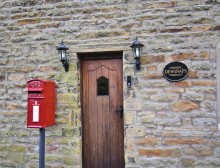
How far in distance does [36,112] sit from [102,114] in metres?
1.07

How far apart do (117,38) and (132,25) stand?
31cm

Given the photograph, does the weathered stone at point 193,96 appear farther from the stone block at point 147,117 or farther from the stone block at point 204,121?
the stone block at point 147,117

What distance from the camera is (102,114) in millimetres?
3982

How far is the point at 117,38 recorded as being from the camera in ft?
12.5

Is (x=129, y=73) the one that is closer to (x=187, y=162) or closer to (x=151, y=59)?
(x=151, y=59)

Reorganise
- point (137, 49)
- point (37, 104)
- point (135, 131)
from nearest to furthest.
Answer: point (37, 104)
point (137, 49)
point (135, 131)

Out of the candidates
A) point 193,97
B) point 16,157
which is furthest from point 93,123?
point 193,97

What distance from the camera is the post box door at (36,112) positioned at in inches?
137

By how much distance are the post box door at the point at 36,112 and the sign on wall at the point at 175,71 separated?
1.90 meters

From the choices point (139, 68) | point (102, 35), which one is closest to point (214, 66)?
point (139, 68)

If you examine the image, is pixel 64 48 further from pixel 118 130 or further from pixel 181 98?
pixel 181 98

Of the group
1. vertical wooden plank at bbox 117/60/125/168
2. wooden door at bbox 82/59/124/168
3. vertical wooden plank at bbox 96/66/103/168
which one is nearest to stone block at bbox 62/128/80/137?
wooden door at bbox 82/59/124/168

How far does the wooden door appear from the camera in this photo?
394 cm

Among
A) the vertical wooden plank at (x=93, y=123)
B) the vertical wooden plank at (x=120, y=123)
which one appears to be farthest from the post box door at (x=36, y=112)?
the vertical wooden plank at (x=120, y=123)
